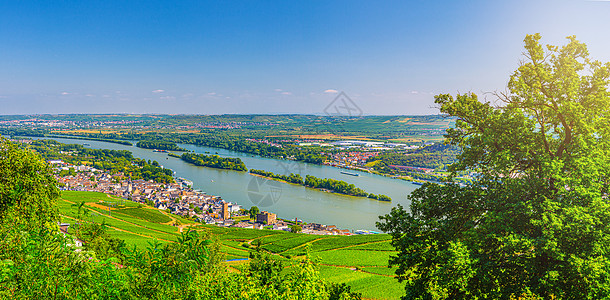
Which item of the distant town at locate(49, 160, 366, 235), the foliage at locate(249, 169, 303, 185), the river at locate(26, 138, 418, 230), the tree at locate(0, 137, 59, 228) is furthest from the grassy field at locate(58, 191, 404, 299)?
the foliage at locate(249, 169, 303, 185)

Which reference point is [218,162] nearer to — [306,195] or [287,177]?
[287,177]

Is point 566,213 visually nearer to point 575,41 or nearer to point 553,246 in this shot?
point 553,246

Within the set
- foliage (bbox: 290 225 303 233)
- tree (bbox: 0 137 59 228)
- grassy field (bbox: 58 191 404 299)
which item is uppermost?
tree (bbox: 0 137 59 228)

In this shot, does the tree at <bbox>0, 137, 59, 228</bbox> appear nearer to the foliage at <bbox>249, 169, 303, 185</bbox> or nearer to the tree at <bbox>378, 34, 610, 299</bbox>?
the tree at <bbox>378, 34, 610, 299</bbox>

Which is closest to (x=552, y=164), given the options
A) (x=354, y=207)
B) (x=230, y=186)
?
(x=354, y=207)

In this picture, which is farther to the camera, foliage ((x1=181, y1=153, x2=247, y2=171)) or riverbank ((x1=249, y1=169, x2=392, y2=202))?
foliage ((x1=181, y1=153, x2=247, y2=171))

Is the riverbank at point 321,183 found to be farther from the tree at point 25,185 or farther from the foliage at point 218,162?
the tree at point 25,185
